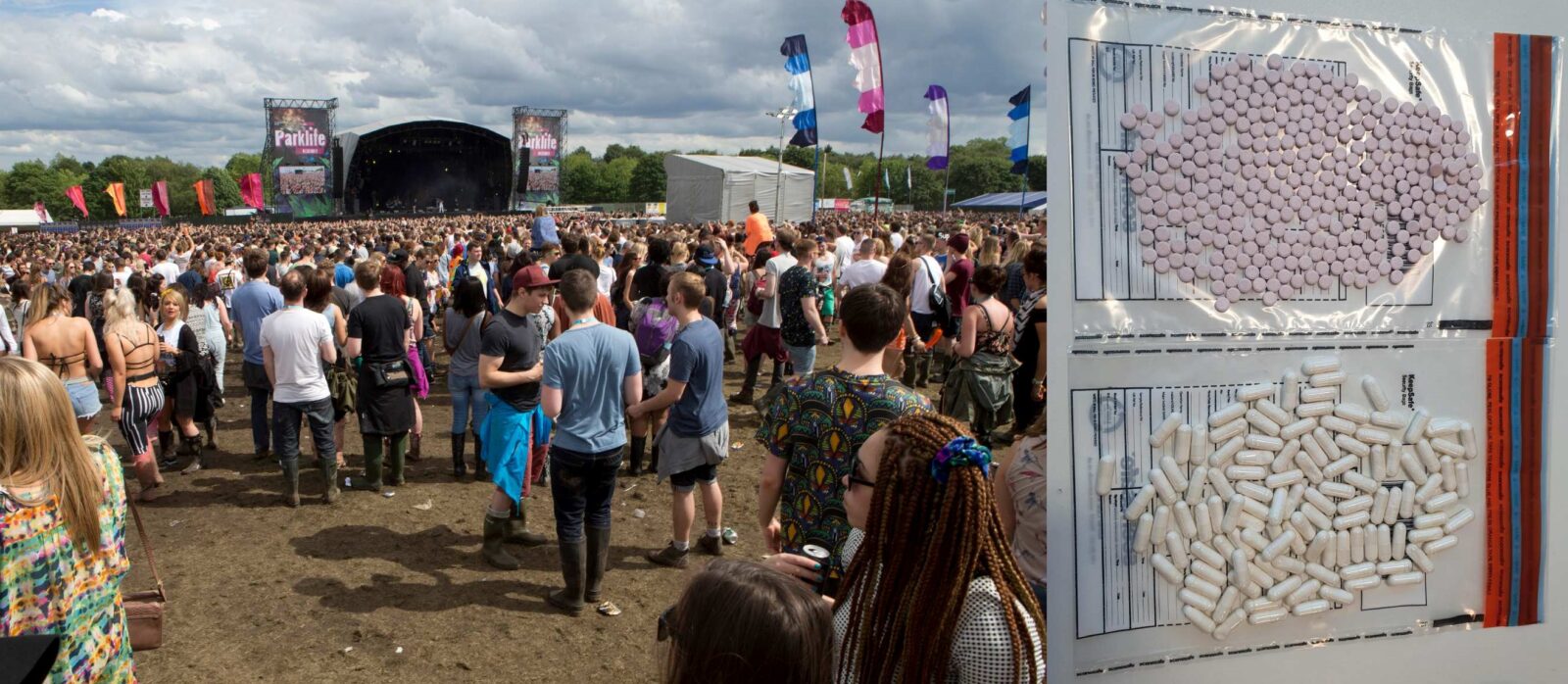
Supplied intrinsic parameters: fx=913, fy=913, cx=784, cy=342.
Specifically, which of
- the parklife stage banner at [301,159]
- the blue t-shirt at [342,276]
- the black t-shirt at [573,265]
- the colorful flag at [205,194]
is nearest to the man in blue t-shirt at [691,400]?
the black t-shirt at [573,265]

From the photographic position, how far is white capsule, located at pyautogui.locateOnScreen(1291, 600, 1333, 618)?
1839mm

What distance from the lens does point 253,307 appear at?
292 inches

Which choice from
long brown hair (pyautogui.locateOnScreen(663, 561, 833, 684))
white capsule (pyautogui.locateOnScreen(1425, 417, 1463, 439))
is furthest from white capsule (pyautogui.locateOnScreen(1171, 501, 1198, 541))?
long brown hair (pyautogui.locateOnScreen(663, 561, 833, 684))

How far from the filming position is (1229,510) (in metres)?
1.75

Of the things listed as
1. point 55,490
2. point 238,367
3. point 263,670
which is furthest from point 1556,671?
point 238,367

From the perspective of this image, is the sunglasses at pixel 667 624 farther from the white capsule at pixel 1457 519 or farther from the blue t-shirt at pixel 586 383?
the blue t-shirt at pixel 586 383

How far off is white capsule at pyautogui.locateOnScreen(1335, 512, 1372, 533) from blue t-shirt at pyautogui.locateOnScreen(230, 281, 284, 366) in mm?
7511

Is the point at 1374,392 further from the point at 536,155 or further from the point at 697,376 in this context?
the point at 536,155

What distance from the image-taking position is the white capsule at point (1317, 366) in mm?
1759

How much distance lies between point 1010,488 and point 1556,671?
126 cm

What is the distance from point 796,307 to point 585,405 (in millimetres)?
3370

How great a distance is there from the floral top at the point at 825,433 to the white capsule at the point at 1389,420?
1324mm

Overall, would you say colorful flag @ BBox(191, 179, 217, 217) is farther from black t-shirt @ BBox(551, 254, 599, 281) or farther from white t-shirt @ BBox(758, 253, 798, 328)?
white t-shirt @ BBox(758, 253, 798, 328)

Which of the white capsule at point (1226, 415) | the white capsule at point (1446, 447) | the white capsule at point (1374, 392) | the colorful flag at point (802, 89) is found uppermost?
the colorful flag at point (802, 89)
